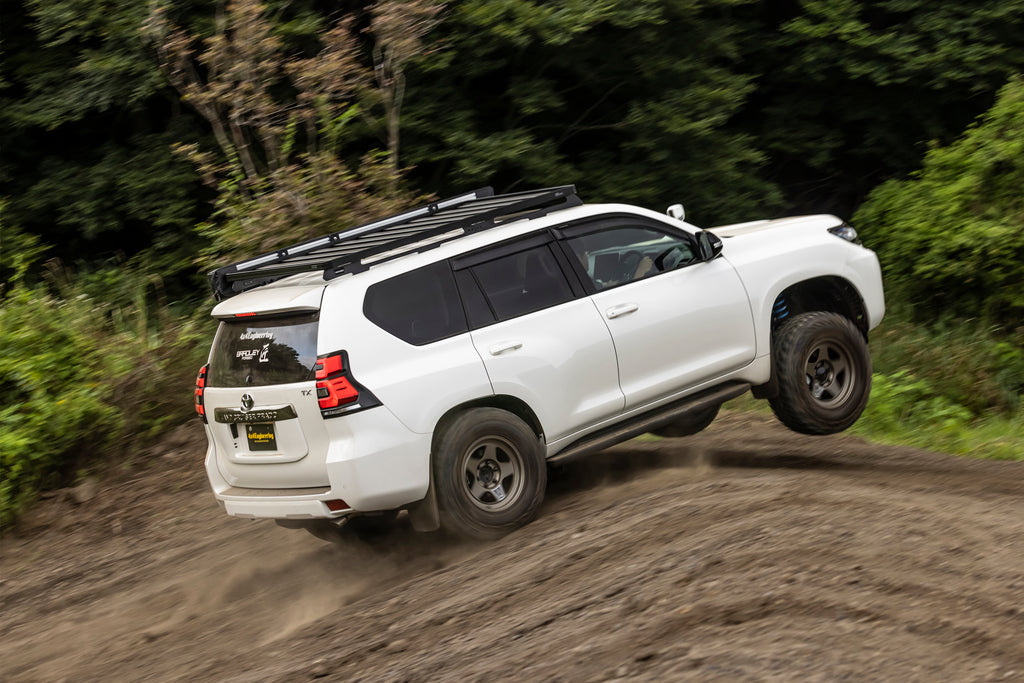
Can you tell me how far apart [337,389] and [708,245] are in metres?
2.82

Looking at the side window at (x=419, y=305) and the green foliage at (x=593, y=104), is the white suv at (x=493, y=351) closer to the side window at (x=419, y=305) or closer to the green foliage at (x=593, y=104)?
the side window at (x=419, y=305)

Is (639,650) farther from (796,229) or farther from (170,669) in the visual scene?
(796,229)

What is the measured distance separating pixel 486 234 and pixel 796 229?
239cm

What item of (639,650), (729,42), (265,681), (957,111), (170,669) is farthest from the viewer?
(957,111)

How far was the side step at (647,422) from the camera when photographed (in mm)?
6766

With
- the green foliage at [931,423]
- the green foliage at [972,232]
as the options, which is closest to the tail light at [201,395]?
the green foliage at [931,423]

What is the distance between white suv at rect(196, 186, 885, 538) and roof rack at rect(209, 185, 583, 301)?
2 centimetres

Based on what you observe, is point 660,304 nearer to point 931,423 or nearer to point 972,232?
point 931,423

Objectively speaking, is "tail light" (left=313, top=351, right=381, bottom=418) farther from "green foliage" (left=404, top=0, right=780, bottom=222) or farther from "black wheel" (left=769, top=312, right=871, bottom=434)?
"green foliage" (left=404, top=0, right=780, bottom=222)

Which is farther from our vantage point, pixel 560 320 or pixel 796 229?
pixel 796 229

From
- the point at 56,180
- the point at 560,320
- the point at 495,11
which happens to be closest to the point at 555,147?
the point at 495,11

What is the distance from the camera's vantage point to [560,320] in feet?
22.0

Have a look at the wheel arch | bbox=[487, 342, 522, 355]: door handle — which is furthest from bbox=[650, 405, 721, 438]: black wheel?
bbox=[487, 342, 522, 355]: door handle

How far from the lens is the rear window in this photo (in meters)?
6.09
